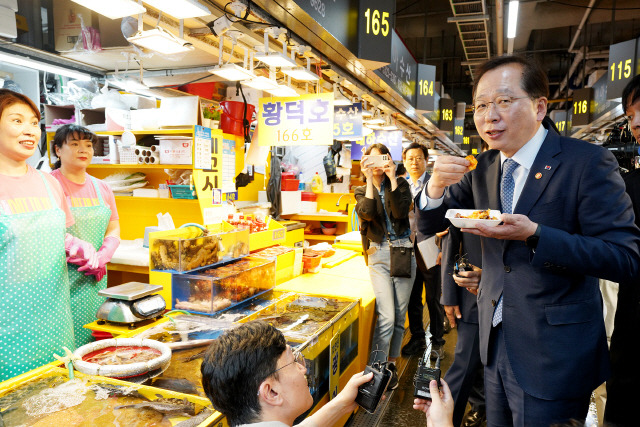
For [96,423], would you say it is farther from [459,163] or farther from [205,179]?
[205,179]

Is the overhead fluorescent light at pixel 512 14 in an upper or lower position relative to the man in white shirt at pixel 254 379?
upper

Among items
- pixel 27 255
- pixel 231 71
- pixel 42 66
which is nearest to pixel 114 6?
pixel 231 71

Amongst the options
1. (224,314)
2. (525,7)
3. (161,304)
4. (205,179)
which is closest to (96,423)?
(161,304)

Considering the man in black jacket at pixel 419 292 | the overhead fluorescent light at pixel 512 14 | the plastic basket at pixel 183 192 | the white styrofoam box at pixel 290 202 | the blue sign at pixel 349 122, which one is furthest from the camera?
the white styrofoam box at pixel 290 202

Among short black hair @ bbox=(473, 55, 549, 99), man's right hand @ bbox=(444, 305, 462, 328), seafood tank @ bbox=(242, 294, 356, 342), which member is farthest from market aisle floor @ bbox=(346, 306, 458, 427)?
short black hair @ bbox=(473, 55, 549, 99)

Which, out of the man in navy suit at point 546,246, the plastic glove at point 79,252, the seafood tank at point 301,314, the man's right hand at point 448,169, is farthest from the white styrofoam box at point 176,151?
the man in navy suit at point 546,246

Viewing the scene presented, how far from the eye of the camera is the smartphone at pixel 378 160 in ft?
12.9

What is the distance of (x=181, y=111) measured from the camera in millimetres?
4773

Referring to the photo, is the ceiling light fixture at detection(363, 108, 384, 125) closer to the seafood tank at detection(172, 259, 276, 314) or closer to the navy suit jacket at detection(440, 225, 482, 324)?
the seafood tank at detection(172, 259, 276, 314)

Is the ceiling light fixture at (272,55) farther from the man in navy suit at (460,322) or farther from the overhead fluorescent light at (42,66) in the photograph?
the overhead fluorescent light at (42,66)

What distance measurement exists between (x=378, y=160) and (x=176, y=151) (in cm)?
236

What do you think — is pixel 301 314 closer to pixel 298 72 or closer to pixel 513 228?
pixel 513 228

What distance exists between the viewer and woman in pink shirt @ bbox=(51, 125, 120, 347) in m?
3.29

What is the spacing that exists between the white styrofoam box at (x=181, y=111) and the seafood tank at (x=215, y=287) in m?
2.15
